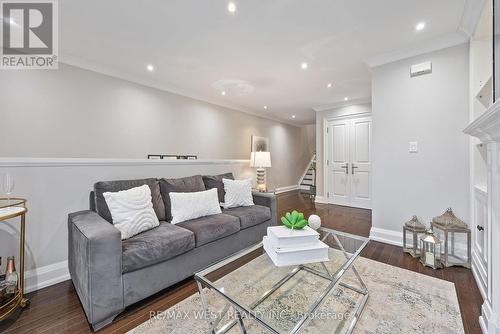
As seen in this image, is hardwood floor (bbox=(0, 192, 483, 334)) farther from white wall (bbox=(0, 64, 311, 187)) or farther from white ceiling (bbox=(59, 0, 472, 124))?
white ceiling (bbox=(59, 0, 472, 124))

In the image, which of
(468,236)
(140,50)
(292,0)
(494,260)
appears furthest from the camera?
(140,50)

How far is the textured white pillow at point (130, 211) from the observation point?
69.4 inches

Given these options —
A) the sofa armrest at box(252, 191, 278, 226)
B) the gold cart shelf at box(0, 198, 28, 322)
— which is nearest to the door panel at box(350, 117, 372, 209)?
the sofa armrest at box(252, 191, 278, 226)

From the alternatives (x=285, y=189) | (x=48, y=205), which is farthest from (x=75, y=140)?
(x=285, y=189)

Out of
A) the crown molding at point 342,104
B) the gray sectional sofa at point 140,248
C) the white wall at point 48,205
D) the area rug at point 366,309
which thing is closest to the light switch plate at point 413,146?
the area rug at point 366,309

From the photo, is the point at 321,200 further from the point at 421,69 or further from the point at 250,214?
the point at 421,69

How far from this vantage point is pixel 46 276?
1854mm

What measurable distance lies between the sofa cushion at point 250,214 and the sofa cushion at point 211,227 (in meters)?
0.11

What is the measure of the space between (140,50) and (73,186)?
166 cm

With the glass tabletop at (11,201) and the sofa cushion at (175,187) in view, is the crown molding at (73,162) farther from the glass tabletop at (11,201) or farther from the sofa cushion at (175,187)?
the sofa cushion at (175,187)

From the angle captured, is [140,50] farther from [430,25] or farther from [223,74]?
[430,25]

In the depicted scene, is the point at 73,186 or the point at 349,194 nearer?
the point at 73,186

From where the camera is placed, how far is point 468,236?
6.61ft

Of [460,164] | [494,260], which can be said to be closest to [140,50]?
[494,260]
